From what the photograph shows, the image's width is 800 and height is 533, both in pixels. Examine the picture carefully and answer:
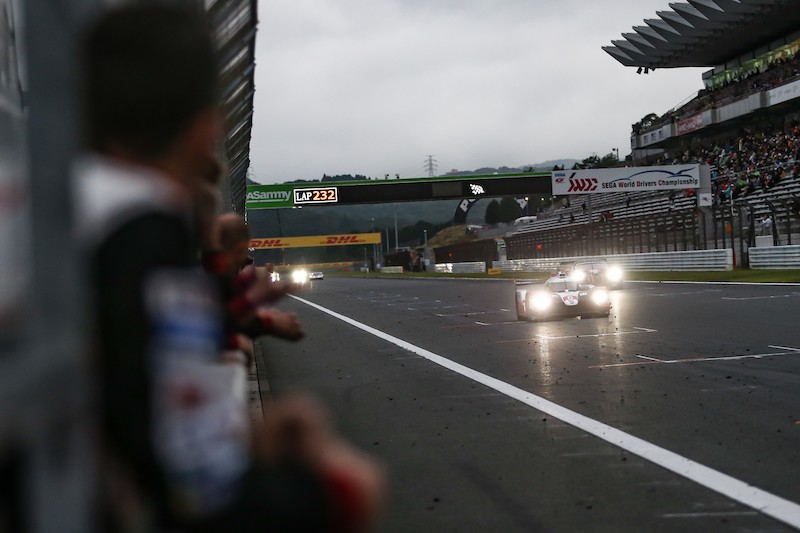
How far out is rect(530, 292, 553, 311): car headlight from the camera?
19031 mm

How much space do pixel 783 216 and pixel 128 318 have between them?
115ft

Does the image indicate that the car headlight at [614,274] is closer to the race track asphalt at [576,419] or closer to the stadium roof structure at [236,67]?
the race track asphalt at [576,419]

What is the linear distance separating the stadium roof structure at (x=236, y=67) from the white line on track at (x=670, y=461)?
12.3ft

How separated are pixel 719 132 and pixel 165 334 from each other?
72.0 meters

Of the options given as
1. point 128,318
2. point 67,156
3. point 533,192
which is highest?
point 533,192

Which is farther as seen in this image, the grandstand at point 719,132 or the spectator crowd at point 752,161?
the spectator crowd at point 752,161

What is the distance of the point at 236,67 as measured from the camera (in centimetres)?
1005

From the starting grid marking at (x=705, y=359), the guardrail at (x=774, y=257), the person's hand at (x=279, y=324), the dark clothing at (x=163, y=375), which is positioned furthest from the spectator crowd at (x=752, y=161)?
the dark clothing at (x=163, y=375)

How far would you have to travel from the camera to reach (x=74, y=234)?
4.19ft

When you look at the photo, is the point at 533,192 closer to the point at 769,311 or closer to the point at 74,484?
the point at 769,311

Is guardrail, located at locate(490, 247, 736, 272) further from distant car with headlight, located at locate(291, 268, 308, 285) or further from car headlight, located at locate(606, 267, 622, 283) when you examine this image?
distant car with headlight, located at locate(291, 268, 308, 285)

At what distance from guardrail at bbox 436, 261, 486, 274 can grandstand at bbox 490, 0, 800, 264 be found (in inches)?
109

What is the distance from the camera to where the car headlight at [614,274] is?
3288 cm

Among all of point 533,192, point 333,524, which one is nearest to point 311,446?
point 333,524
